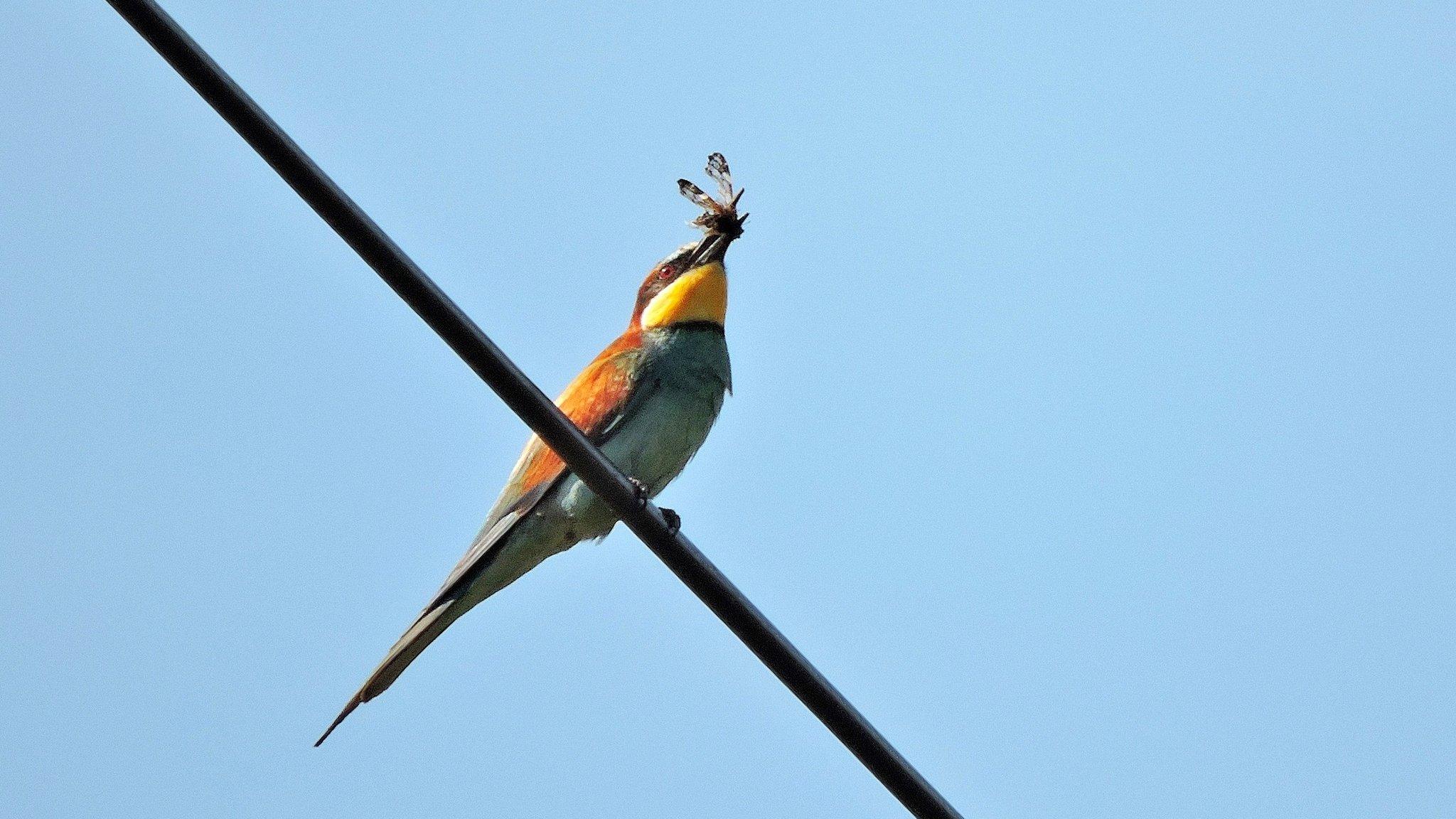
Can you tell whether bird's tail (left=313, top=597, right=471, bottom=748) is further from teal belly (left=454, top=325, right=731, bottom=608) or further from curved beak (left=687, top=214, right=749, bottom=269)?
curved beak (left=687, top=214, right=749, bottom=269)

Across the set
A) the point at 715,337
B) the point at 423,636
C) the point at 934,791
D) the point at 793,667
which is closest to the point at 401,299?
the point at 793,667

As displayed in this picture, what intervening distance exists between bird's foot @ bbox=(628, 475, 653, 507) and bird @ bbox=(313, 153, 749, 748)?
1cm

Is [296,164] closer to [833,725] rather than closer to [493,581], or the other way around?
[833,725]

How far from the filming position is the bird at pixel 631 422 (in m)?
3.94

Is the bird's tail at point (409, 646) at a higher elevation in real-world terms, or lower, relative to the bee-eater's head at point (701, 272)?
lower

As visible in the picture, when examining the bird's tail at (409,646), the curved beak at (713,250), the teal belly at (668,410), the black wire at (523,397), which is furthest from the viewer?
Result: the curved beak at (713,250)

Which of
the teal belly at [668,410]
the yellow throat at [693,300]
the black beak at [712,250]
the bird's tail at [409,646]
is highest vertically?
the black beak at [712,250]

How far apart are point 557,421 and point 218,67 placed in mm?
727

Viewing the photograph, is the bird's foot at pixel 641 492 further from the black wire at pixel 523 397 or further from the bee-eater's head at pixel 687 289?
the bee-eater's head at pixel 687 289

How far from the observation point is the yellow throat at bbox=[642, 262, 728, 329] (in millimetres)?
4574

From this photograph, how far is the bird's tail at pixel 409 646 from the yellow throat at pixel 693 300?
3.77 ft

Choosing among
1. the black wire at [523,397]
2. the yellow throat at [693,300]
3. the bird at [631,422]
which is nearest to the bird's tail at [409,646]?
the bird at [631,422]

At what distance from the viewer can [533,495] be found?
4012mm

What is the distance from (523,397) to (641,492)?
1333 millimetres
